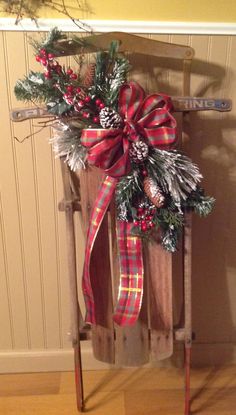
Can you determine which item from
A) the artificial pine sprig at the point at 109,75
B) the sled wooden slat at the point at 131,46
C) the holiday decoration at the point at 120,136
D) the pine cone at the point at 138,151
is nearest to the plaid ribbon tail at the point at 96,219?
the holiday decoration at the point at 120,136

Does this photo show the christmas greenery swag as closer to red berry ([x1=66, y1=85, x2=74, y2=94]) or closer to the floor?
red berry ([x1=66, y1=85, x2=74, y2=94])

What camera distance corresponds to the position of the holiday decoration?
1.03 m

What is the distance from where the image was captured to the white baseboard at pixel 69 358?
60.5 inches

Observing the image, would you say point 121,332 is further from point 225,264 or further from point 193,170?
point 193,170

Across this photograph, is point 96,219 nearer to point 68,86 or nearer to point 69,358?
point 68,86

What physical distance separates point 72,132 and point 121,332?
25.4 inches

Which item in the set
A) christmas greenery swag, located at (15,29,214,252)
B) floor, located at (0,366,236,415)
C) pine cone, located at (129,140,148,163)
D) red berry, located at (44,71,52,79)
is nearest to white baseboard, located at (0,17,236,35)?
christmas greenery swag, located at (15,29,214,252)

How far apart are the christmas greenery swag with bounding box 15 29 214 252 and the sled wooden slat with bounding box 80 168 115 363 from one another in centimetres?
9

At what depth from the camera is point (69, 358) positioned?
1.55 m

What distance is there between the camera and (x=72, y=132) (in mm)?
1088

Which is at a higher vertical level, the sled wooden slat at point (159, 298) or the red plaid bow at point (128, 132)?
the red plaid bow at point (128, 132)

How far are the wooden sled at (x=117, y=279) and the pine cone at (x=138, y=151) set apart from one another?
0.50 feet

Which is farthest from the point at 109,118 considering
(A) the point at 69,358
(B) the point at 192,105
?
(A) the point at 69,358

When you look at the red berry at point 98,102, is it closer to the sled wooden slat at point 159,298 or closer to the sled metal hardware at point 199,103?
the sled metal hardware at point 199,103
